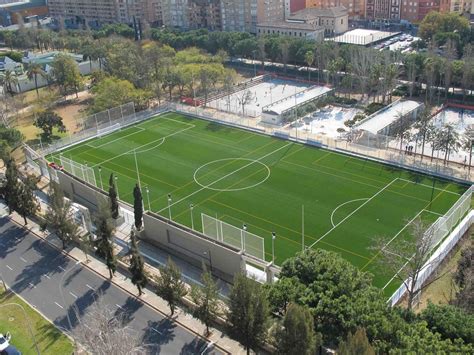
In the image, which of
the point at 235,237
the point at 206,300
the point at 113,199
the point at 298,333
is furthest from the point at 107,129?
the point at 298,333

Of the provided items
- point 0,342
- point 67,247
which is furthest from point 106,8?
point 0,342

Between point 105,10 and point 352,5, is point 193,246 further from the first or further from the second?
point 105,10

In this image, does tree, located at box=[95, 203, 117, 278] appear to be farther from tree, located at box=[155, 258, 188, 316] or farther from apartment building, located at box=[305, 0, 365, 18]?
apartment building, located at box=[305, 0, 365, 18]

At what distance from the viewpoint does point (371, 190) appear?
4834 cm

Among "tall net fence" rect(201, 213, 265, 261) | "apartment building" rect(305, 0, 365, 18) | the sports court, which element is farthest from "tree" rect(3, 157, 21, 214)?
"apartment building" rect(305, 0, 365, 18)

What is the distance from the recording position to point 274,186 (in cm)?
5031

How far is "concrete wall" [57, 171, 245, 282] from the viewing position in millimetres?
36375

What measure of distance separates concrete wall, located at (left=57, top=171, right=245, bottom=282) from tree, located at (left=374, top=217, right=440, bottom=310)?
1040 centimetres

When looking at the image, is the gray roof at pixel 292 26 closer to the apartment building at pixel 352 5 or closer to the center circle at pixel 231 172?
the apartment building at pixel 352 5

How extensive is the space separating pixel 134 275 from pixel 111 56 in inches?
2317

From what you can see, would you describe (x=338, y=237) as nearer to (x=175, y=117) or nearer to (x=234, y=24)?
(x=175, y=117)

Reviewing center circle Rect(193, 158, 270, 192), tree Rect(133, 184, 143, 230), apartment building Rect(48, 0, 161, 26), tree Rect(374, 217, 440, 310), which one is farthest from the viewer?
apartment building Rect(48, 0, 161, 26)

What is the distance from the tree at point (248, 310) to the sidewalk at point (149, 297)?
11.5 ft

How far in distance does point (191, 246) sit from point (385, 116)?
35102 mm
